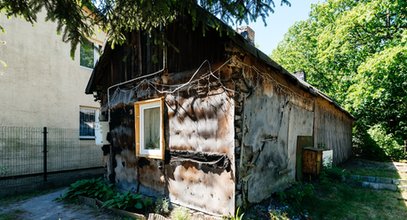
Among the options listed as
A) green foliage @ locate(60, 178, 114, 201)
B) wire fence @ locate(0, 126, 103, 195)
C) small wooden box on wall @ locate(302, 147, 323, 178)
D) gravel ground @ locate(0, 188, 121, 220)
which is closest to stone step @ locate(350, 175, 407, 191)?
small wooden box on wall @ locate(302, 147, 323, 178)

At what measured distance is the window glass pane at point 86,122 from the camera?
1123 cm

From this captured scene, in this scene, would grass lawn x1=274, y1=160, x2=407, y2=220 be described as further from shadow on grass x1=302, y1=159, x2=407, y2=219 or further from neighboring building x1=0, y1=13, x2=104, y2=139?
neighboring building x1=0, y1=13, x2=104, y2=139

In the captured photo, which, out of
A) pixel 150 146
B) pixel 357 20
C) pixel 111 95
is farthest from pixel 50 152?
pixel 357 20

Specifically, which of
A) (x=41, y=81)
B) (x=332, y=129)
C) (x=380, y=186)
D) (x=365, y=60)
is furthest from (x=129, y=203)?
(x=365, y=60)

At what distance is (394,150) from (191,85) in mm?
15613

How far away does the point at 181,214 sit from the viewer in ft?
16.4

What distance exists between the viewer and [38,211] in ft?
20.1

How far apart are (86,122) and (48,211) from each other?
5.94m

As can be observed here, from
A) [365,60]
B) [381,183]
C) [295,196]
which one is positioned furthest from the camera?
[365,60]

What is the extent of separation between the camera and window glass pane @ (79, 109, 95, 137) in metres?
11.2

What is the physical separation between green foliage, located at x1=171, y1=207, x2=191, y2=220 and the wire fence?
6176 millimetres

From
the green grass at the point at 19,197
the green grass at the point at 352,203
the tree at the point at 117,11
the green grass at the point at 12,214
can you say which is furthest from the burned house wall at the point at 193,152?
the green grass at the point at 19,197

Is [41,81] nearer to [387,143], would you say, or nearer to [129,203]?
[129,203]

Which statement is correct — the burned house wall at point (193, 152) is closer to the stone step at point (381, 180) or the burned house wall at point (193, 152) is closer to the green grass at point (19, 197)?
the green grass at point (19, 197)
